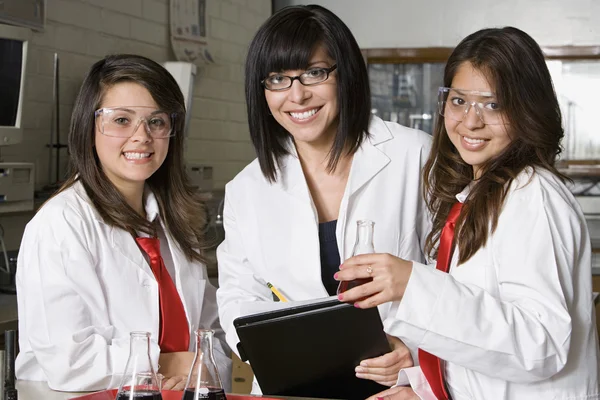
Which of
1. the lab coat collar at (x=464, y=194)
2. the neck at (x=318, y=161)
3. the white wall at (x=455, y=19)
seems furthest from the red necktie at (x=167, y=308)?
the white wall at (x=455, y=19)

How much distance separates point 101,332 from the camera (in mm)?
1841

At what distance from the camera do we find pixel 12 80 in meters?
2.95

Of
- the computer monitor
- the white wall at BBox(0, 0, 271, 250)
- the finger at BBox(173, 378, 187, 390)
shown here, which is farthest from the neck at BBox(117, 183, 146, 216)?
the white wall at BBox(0, 0, 271, 250)

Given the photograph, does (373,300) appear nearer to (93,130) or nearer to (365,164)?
(365,164)

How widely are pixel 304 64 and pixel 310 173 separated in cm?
34

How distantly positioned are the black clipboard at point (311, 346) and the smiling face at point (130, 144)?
60 centimetres

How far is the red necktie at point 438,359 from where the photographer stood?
1607 millimetres

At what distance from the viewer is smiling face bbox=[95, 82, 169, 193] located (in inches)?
78.4

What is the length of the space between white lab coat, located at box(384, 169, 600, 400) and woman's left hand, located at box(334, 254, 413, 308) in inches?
0.7

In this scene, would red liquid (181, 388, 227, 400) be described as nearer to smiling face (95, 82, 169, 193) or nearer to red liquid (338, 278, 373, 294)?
red liquid (338, 278, 373, 294)

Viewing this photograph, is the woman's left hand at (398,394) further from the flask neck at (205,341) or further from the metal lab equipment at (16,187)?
the metal lab equipment at (16,187)

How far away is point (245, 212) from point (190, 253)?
0.19 metres

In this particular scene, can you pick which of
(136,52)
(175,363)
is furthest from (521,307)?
(136,52)

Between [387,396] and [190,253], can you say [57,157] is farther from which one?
[387,396]
